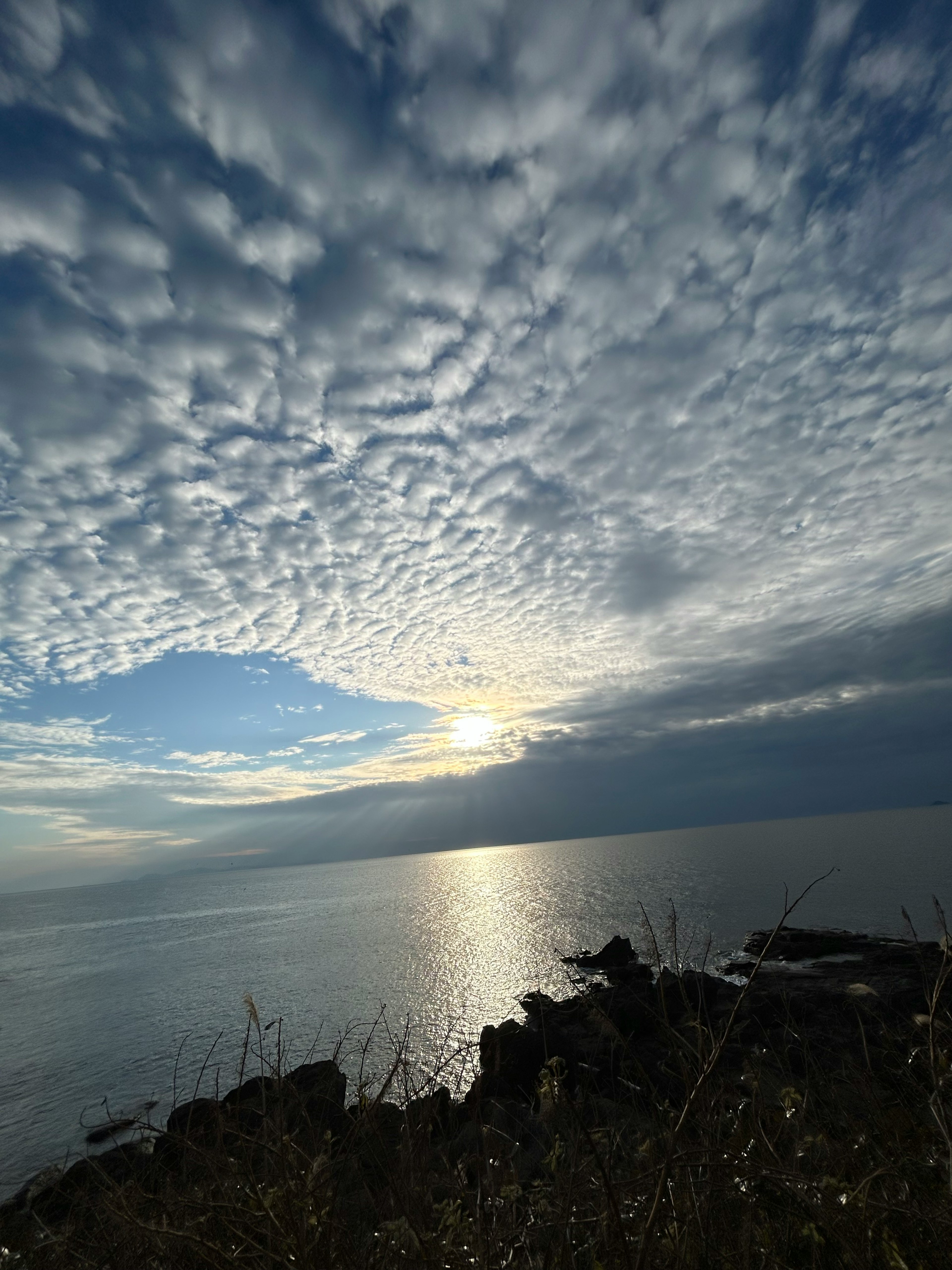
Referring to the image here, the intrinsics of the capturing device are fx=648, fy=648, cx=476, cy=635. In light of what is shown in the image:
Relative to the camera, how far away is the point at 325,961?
54.6 metres

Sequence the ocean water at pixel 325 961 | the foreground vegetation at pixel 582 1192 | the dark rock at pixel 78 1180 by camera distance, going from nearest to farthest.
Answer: the foreground vegetation at pixel 582 1192 → the dark rock at pixel 78 1180 → the ocean water at pixel 325 961

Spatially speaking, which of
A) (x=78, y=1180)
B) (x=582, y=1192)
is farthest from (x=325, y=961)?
(x=582, y=1192)

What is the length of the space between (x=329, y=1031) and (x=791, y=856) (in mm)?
108402

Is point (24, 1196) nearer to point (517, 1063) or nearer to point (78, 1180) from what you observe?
point (78, 1180)

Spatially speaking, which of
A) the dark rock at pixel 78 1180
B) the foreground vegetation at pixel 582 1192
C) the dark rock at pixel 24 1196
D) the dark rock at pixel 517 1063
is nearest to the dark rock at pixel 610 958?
the dark rock at pixel 517 1063

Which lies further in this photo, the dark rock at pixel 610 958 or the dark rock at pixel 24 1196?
the dark rock at pixel 610 958

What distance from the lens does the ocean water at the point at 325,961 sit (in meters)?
28.0

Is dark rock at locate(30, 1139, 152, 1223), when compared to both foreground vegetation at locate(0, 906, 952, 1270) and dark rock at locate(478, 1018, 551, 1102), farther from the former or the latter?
dark rock at locate(478, 1018, 551, 1102)

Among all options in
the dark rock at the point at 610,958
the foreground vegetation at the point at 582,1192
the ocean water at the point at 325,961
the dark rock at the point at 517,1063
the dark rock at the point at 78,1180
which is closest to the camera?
the foreground vegetation at the point at 582,1192

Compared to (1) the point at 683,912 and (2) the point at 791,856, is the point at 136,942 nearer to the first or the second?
(1) the point at 683,912

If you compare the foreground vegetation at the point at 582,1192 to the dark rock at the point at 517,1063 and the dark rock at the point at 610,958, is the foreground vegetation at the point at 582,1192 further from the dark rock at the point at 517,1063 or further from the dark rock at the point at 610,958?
the dark rock at the point at 610,958

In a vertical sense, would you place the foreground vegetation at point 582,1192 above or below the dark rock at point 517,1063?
above

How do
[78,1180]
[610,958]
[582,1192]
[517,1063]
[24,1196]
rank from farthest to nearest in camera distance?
1. [610,958]
2. [517,1063]
3. [24,1196]
4. [78,1180]
5. [582,1192]

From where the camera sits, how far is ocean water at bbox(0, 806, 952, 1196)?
91.8 feet
